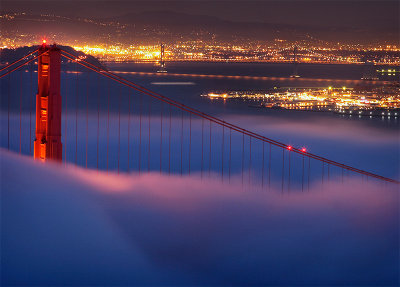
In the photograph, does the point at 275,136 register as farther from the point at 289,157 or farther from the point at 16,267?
the point at 16,267

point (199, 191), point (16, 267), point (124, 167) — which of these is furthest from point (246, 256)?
point (124, 167)

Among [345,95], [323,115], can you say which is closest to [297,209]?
[323,115]

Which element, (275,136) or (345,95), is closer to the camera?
(275,136)

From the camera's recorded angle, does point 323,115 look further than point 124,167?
Yes

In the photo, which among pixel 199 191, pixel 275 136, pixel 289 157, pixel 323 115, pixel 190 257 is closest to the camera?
pixel 190 257

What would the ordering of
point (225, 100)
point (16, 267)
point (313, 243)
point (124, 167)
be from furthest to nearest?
1. point (225, 100)
2. point (124, 167)
3. point (313, 243)
4. point (16, 267)

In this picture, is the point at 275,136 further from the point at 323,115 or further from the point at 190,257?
the point at 190,257
